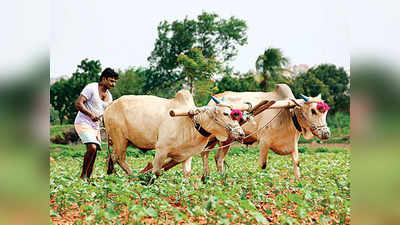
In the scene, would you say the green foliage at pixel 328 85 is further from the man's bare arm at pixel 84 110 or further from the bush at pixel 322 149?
the man's bare arm at pixel 84 110

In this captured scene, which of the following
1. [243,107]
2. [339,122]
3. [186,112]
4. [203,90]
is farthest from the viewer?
[339,122]

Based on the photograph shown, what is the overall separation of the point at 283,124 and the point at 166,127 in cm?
204

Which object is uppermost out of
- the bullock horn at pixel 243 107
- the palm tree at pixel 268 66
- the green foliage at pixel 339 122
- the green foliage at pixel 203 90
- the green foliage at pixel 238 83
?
the palm tree at pixel 268 66

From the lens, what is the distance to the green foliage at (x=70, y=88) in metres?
10.6

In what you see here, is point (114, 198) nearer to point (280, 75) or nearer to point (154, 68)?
point (154, 68)

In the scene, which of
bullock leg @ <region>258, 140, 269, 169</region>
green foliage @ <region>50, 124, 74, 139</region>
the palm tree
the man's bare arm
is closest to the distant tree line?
the palm tree

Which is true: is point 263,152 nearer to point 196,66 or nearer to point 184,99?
point 184,99

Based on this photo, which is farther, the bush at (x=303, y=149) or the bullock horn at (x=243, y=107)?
the bush at (x=303, y=149)

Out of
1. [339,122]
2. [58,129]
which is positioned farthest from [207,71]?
[58,129]

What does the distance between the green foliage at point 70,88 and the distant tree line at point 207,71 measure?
0.69 ft

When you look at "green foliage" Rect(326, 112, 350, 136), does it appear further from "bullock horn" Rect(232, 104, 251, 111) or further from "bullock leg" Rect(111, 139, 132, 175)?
"bullock leg" Rect(111, 139, 132, 175)

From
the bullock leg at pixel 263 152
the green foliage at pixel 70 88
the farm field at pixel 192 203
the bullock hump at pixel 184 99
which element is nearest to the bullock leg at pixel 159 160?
the farm field at pixel 192 203

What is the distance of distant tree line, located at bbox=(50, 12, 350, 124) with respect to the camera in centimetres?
752

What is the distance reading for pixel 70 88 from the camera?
11672mm
